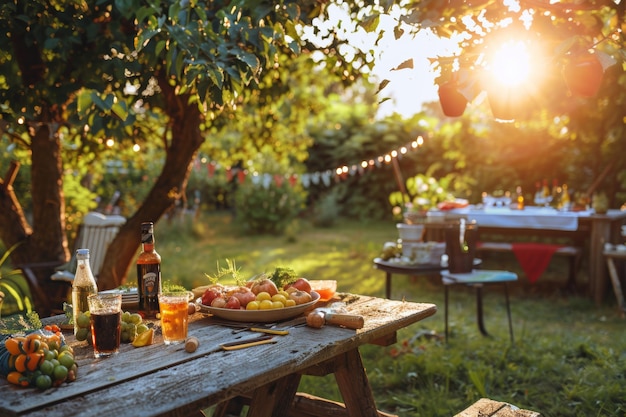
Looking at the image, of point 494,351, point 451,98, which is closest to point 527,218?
point 494,351

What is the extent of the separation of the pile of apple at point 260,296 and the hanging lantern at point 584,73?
1.16 metres

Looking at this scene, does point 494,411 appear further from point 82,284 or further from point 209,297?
point 82,284

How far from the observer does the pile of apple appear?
6.94 feet

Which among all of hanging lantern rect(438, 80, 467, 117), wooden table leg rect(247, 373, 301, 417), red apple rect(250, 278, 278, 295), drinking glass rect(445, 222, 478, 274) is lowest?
wooden table leg rect(247, 373, 301, 417)

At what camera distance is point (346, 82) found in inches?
167

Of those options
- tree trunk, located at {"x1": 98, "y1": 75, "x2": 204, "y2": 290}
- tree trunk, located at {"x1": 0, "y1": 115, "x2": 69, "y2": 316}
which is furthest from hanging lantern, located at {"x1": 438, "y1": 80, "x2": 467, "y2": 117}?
tree trunk, located at {"x1": 0, "y1": 115, "x2": 69, "y2": 316}

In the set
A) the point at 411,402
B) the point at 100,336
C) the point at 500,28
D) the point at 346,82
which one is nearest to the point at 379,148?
the point at 346,82

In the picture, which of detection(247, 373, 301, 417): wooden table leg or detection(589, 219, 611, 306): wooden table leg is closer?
detection(247, 373, 301, 417): wooden table leg

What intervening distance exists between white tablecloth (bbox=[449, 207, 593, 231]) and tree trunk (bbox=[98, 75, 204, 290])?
295cm

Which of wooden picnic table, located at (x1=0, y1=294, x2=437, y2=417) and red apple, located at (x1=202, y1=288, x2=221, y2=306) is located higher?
red apple, located at (x1=202, y1=288, x2=221, y2=306)

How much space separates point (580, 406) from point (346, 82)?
2439 millimetres

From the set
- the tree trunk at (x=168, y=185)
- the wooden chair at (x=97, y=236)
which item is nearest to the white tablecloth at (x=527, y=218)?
the tree trunk at (x=168, y=185)

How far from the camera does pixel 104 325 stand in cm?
176

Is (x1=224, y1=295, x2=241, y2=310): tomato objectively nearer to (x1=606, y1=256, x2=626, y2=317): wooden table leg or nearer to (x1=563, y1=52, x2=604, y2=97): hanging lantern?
(x1=563, y1=52, x2=604, y2=97): hanging lantern
